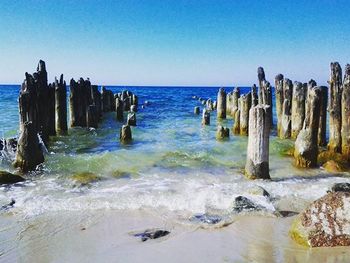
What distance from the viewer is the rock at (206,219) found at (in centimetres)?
675

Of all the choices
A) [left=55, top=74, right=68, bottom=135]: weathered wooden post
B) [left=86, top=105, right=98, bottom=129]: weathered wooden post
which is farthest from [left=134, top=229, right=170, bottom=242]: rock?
[left=86, top=105, right=98, bottom=129]: weathered wooden post

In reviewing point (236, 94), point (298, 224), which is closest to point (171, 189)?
point (298, 224)

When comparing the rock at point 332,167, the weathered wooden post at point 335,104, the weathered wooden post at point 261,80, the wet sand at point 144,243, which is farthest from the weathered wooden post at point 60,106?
the rock at point 332,167

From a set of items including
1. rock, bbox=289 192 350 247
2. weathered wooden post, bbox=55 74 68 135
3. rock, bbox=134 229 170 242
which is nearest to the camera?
rock, bbox=289 192 350 247

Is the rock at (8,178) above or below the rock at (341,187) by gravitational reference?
below

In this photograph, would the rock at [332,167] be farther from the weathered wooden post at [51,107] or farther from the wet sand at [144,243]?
the weathered wooden post at [51,107]

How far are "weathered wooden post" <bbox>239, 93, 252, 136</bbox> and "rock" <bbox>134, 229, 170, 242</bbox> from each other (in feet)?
39.7

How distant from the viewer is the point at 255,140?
9.46 metres

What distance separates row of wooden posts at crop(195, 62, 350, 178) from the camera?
9.52 metres

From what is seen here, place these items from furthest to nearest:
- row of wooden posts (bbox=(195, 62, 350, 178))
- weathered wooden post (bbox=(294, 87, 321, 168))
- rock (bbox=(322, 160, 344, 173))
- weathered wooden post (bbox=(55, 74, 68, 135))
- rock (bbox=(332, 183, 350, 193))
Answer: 1. weathered wooden post (bbox=(55, 74, 68, 135))
2. weathered wooden post (bbox=(294, 87, 321, 168))
3. rock (bbox=(322, 160, 344, 173))
4. row of wooden posts (bbox=(195, 62, 350, 178))
5. rock (bbox=(332, 183, 350, 193))

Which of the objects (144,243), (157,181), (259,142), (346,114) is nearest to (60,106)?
(157,181)

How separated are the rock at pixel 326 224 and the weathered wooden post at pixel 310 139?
539 centimetres

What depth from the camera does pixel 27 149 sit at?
423 inches

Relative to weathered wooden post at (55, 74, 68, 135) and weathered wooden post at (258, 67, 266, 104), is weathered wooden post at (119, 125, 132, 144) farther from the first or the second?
weathered wooden post at (258, 67, 266, 104)
